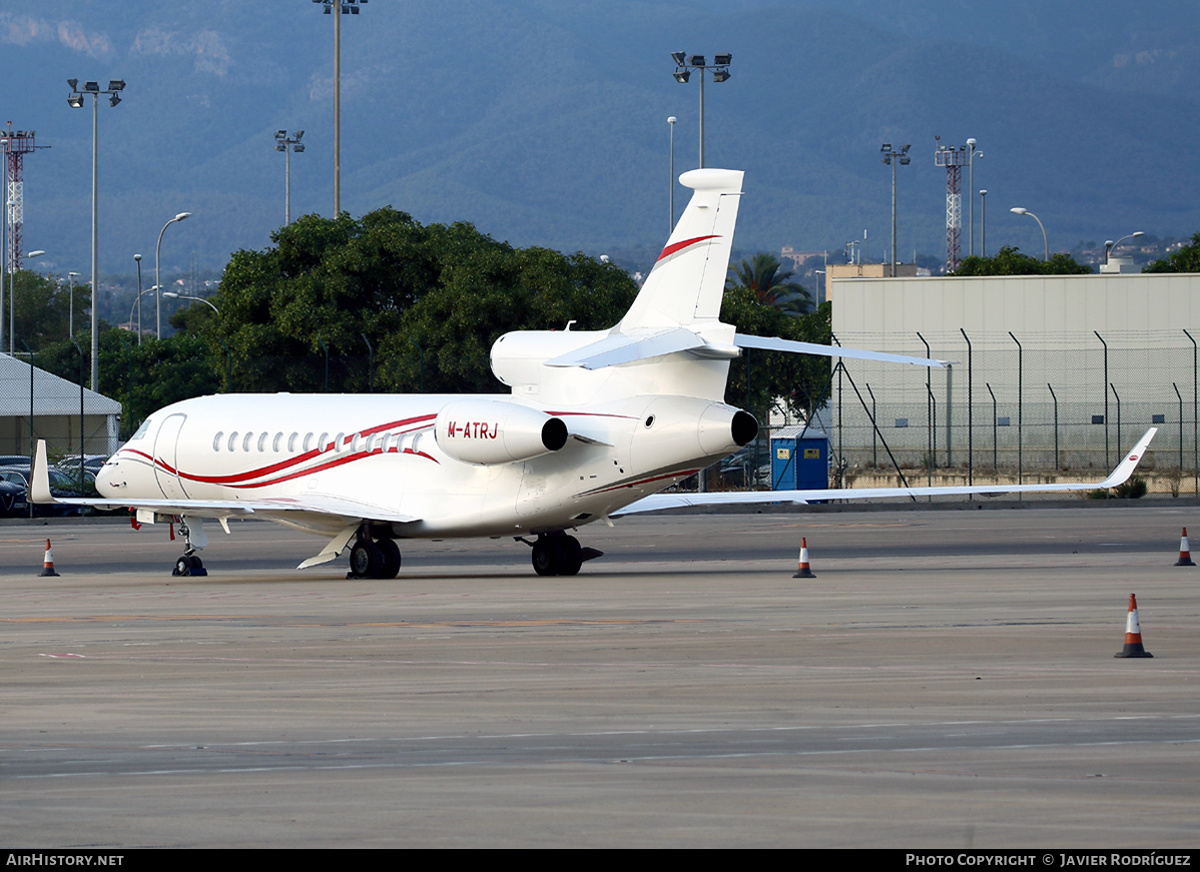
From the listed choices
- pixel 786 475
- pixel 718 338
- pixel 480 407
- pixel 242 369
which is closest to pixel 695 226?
pixel 718 338

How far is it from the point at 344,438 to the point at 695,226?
7.58 metres

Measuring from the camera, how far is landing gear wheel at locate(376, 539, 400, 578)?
91.0 ft

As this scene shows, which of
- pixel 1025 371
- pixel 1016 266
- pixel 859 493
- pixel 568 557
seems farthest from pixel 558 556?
pixel 1016 266

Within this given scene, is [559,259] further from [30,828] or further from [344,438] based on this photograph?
[30,828]

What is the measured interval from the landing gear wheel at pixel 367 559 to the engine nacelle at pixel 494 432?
238 centimetres

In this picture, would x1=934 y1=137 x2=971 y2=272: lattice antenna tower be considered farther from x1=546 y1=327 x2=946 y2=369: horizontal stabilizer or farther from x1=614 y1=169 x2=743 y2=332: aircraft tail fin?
x1=546 y1=327 x2=946 y2=369: horizontal stabilizer

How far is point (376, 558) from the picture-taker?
27.8m

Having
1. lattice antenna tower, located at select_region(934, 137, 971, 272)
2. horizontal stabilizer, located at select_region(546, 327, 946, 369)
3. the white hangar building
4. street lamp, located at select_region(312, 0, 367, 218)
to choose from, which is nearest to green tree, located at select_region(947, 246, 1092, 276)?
the white hangar building

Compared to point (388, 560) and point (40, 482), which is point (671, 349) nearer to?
point (388, 560)

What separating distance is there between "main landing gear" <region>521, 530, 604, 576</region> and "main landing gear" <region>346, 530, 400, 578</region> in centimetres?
223

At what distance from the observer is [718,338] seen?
24.6m

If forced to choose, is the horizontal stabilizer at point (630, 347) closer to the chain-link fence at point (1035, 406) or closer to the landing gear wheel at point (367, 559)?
the landing gear wheel at point (367, 559)

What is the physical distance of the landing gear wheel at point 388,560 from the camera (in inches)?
1093

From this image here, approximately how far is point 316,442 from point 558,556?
15.6 feet
